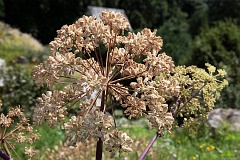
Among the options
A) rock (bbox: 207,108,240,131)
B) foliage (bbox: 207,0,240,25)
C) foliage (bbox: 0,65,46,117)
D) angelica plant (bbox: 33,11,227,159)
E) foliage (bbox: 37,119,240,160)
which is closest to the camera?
angelica plant (bbox: 33,11,227,159)

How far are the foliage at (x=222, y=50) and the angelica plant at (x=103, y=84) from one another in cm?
751

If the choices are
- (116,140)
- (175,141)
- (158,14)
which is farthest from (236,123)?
(158,14)

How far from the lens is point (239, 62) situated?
9.36 metres

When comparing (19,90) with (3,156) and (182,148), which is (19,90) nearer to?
(182,148)

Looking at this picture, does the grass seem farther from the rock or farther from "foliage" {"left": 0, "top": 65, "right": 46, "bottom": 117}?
"foliage" {"left": 0, "top": 65, "right": 46, "bottom": 117}

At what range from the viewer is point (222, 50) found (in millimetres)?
9461

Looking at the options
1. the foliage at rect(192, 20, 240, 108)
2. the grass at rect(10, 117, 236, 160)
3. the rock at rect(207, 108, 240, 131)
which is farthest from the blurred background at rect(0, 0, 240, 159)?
the rock at rect(207, 108, 240, 131)

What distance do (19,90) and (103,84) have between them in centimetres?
694

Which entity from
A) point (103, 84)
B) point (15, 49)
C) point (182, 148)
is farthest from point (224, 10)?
point (103, 84)

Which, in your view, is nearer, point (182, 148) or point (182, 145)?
point (182, 148)

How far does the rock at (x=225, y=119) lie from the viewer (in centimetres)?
638

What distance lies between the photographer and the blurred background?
836 cm


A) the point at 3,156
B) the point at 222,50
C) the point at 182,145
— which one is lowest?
the point at 182,145

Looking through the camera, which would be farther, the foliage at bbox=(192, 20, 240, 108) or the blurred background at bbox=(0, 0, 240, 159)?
the foliage at bbox=(192, 20, 240, 108)
